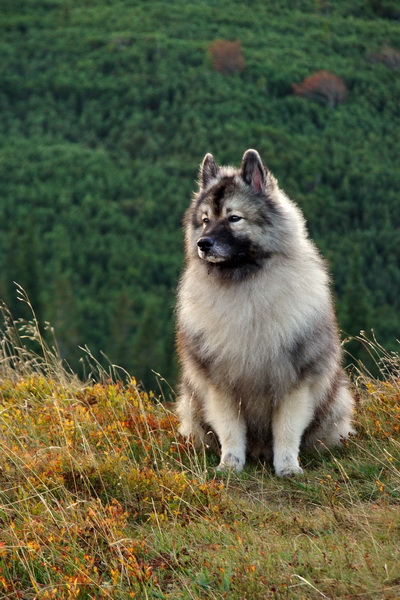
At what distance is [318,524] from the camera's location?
422cm

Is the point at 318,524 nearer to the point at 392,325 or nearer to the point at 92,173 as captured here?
the point at 392,325

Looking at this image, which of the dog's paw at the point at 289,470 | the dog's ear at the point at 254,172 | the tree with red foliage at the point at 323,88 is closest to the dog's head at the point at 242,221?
the dog's ear at the point at 254,172

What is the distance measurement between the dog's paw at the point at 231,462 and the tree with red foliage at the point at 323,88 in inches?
3608

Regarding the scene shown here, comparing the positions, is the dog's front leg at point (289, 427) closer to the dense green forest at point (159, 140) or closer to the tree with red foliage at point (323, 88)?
the dense green forest at point (159, 140)

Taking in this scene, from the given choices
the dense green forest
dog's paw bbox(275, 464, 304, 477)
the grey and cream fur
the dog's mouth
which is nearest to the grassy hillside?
dog's paw bbox(275, 464, 304, 477)

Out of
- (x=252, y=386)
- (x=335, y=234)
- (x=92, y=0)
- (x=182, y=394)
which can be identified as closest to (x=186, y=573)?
(x=252, y=386)

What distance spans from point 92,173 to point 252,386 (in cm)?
11256

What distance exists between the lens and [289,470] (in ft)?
17.2

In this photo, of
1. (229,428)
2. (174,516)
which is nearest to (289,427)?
(229,428)

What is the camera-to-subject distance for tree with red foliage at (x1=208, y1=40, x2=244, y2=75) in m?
120

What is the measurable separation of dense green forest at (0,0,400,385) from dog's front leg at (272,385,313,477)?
4449 cm

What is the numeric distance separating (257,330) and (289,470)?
102 cm

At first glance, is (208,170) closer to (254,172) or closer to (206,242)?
(254,172)

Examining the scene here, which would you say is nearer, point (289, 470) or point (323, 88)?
point (289, 470)
